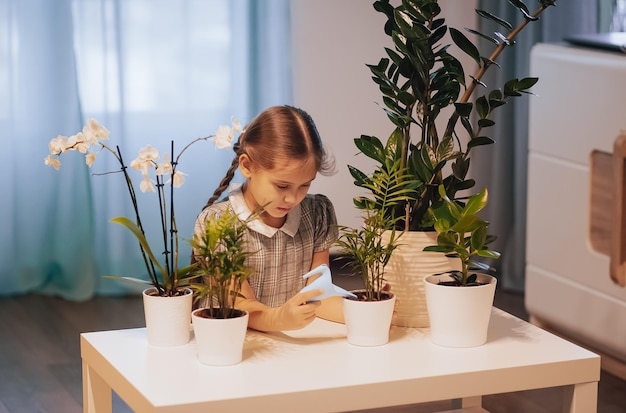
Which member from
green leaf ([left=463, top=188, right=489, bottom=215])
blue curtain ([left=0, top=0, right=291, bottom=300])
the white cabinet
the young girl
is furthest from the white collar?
blue curtain ([left=0, top=0, right=291, bottom=300])

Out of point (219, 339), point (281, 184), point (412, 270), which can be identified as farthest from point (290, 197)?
point (219, 339)

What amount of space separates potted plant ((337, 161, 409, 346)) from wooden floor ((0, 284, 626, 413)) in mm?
1003

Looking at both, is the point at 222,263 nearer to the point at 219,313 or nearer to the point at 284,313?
the point at 219,313

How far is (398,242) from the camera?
1.84 meters

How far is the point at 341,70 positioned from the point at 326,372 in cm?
256

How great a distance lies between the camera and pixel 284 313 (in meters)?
1.77

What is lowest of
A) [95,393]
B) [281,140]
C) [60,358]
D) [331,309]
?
[60,358]

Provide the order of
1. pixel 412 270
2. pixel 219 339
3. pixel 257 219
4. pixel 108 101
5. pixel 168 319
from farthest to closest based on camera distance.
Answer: pixel 108 101 < pixel 257 219 < pixel 412 270 < pixel 168 319 < pixel 219 339

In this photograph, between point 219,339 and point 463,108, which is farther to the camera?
point 463,108

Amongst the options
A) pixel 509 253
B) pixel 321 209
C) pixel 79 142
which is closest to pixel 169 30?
pixel 509 253

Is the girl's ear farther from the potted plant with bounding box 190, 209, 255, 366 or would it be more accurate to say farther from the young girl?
the potted plant with bounding box 190, 209, 255, 366

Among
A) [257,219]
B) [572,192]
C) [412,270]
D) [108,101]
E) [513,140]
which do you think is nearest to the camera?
[412,270]

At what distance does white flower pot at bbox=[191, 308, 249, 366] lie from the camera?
1.59m

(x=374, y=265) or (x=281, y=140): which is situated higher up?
(x=281, y=140)
